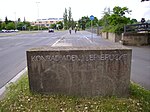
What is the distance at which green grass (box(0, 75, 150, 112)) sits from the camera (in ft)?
15.9

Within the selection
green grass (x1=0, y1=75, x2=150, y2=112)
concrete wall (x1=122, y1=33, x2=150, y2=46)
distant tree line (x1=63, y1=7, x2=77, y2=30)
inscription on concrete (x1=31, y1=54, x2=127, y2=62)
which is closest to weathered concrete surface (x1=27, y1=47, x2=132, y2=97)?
inscription on concrete (x1=31, y1=54, x2=127, y2=62)

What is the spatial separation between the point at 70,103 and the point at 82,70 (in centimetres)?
86

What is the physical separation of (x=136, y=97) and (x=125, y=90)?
312 millimetres

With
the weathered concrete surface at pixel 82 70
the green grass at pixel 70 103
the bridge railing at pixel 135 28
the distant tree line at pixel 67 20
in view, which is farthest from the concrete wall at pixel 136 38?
the distant tree line at pixel 67 20

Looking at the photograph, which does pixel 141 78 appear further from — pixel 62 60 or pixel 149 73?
pixel 62 60

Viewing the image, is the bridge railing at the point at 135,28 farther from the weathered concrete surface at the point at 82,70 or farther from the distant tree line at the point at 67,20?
the distant tree line at the point at 67,20

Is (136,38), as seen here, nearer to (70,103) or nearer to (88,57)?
(88,57)

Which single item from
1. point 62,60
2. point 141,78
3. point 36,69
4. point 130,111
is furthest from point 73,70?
point 141,78

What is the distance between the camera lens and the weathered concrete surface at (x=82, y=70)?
212 inches

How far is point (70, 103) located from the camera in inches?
202

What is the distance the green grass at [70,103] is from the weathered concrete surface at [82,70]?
0.23 m

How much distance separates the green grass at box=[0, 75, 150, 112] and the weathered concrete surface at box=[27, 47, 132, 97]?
0.23 m

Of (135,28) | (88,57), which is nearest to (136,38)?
(135,28)

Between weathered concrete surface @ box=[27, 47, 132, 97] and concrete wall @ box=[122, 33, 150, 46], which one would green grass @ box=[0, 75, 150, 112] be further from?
concrete wall @ box=[122, 33, 150, 46]
